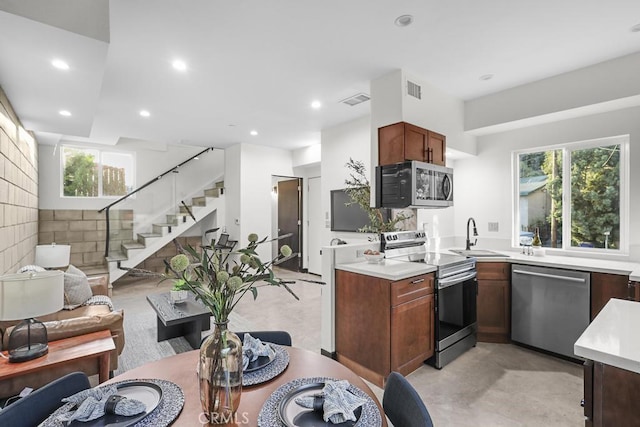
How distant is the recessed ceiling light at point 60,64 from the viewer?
2.16 meters

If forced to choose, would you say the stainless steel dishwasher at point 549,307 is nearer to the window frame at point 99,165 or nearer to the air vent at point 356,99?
the air vent at point 356,99

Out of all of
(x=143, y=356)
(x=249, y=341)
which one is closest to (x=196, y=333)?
(x=143, y=356)

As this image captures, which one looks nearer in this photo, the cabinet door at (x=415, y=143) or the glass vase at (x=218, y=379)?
the glass vase at (x=218, y=379)

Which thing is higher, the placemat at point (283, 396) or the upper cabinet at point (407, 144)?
the upper cabinet at point (407, 144)

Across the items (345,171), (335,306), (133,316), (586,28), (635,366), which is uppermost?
(586,28)

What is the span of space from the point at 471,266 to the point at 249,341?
101 inches

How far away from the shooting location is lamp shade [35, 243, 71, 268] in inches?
178

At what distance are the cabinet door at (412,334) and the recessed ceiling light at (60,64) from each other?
118 inches

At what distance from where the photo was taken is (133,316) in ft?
14.0

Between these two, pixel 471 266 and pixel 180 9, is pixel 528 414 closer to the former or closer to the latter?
pixel 471 266

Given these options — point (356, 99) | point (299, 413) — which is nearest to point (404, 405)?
point (299, 413)

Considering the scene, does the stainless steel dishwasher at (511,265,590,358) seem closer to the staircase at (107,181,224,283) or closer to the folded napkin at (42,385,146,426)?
the folded napkin at (42,385,146,426)

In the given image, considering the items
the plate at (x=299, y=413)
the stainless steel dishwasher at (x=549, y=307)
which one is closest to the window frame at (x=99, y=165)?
the plate at (x=299, y=413)

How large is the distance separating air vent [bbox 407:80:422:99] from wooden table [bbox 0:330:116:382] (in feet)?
11.2
